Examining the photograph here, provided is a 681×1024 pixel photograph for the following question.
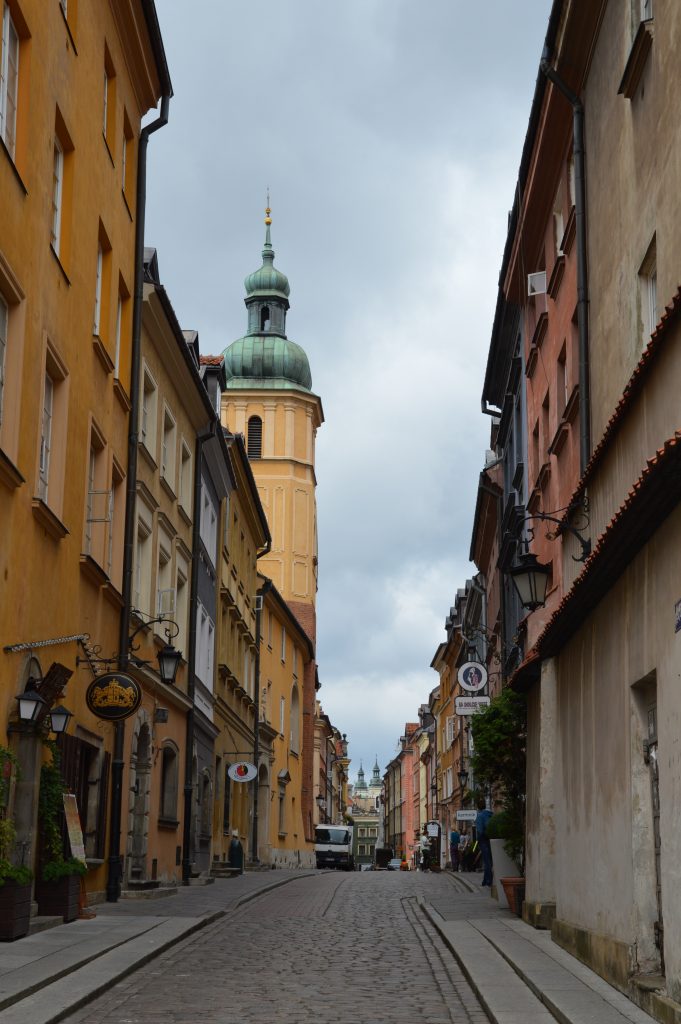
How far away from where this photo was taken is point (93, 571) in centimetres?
1934

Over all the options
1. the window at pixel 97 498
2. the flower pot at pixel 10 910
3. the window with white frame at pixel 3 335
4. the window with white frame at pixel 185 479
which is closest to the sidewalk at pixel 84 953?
the flower pot at pixel 10 910

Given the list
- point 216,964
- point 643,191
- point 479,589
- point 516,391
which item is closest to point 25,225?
point 643,191

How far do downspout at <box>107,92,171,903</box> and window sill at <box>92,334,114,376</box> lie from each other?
1858 millimetres

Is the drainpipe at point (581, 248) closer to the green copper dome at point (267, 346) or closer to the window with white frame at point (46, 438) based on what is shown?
the window with white frame at point (46, 438)

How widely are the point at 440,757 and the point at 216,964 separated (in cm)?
7434

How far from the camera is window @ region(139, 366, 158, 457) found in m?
25.3

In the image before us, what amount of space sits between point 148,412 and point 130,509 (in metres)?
4.15

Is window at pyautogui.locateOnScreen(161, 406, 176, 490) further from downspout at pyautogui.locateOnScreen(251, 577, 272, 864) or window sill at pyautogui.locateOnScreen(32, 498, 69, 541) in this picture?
downspout at pyautogui.locateOnScreen(251, 577, 272, 864)

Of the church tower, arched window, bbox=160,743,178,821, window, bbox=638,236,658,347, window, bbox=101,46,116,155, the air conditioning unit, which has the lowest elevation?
arched window, bbox=160,743,178,821

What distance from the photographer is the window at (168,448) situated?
27.8 meters

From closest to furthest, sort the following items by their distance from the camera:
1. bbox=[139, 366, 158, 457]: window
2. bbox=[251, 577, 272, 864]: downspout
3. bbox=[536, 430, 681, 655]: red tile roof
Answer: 1. bbox=[536, 430, 681, 655]: red tile roof
2. bbox=[139, 366, 158, 457]: window
3. bbox=[251, 577, 272, 864]: downspout

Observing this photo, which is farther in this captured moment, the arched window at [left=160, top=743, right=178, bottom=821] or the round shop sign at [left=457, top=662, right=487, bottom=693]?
the round shop sign at [left=457, top=662, right=487, bottom=693]

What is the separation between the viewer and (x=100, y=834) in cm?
2080

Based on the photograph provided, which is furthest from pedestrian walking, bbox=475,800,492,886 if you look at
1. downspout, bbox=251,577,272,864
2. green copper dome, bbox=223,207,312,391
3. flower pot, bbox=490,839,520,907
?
green copper dome, bbox=223,207,312,391
